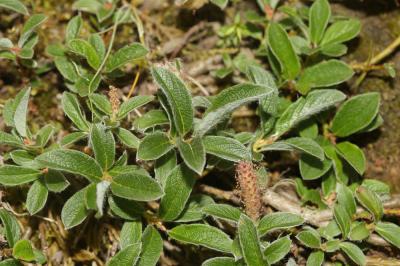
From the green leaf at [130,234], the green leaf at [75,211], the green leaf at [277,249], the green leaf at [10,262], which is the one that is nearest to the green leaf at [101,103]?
the green leaf at [75,211]

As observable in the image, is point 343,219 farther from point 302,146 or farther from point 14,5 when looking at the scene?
point 14,5

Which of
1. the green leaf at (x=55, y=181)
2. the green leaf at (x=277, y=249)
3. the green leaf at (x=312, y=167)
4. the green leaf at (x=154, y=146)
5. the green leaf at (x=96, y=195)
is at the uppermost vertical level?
the green leaf at (x=154, y=146)

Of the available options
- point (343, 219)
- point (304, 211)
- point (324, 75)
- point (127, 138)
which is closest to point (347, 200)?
point (343, 219)

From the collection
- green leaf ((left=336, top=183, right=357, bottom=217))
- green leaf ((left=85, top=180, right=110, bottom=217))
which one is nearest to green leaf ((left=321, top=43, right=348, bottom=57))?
green leaf ((left=336, top=183, right=357, bottom=217))

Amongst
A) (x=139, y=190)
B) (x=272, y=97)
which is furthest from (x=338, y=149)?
(x=139, y=190)

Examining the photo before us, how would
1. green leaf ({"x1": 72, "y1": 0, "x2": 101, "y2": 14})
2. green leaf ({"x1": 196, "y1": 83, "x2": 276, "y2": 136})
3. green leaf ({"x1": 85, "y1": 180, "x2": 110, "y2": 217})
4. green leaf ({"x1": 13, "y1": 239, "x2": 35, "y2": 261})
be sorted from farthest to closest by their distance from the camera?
green leaf ({"x1": 72, "y1": 0, "x2": 101, "y2": 14}), green leaf ({"x1": 13, "y1": 239, "x2": 35, "y2": 261}), green leaf ({"x1": 196, "y1": 83, "x2": 276, "y2": 136}), green leaf ({"x1": 85, "y1": 180, "x2": 110, "y2": 217})

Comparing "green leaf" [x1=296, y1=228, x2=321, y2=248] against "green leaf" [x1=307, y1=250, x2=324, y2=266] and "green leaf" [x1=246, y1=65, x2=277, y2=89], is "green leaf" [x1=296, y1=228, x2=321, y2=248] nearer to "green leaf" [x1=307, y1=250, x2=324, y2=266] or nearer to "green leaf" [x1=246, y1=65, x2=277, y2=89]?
"green leaf" [x1=307, y1=250, x2=324, y2=266]

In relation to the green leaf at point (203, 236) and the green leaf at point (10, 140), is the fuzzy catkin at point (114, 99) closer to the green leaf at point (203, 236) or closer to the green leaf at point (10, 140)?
the green leaf at point (10, 140)
